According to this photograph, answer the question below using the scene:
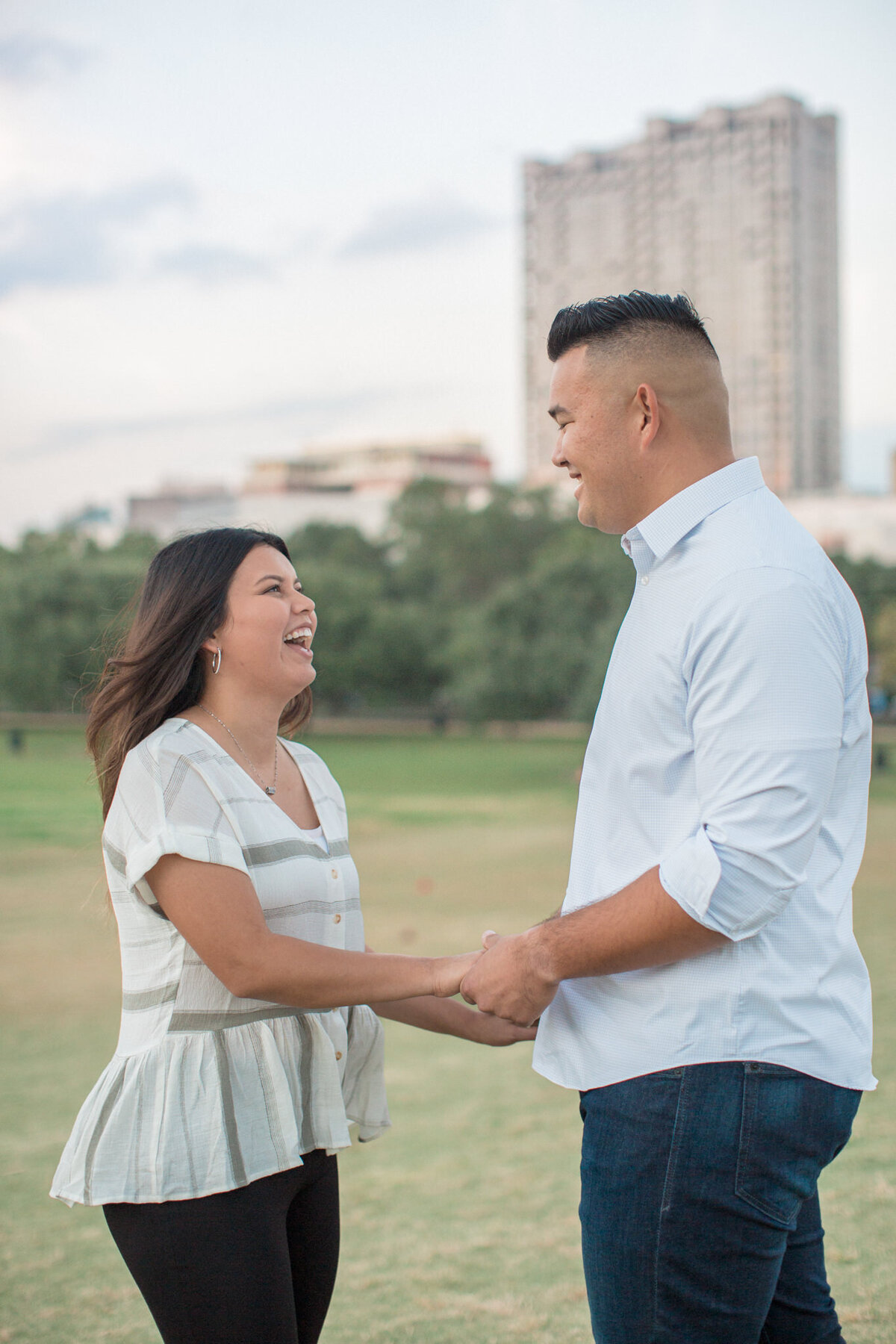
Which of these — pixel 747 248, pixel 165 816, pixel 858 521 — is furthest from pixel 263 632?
pixel 747 248

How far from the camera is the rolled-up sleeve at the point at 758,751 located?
171cm

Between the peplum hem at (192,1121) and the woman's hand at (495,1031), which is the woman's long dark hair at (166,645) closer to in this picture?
the peplum hem at (192,1121)

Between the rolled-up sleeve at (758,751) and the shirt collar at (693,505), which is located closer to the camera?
the rolled-up sleeve at (758,751)

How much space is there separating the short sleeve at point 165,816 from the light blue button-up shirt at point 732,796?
59 centimetres

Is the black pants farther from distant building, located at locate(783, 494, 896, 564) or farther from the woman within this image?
distant building, located at locate(783, 494, 896, 564)

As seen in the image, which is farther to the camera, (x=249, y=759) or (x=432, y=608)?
(x=432, y=608)

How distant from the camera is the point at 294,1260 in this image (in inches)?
87.7

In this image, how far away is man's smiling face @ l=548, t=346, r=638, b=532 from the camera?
2.03 meters

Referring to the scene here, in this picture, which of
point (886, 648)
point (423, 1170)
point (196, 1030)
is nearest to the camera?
point (196, 1030)

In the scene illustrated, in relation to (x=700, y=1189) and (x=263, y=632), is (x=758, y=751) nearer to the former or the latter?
(x=700, y=1189)

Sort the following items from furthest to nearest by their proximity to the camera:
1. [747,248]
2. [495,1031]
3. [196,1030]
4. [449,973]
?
[747,248] → [495,1031] → [449,973] → [196,1030]

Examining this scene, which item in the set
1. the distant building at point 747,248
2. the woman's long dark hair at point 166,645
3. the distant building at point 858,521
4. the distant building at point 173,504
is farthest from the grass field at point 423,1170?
the distant building at point 747,248

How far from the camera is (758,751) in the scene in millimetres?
1714

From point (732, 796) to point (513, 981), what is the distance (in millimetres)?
529
